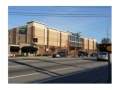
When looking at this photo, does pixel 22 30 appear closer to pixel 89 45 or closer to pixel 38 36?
pixel 38 36

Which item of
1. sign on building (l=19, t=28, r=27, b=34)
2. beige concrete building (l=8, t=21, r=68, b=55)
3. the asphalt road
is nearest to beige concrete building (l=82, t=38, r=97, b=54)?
beige concrete building (l=8, t=21, r=68, b=55)

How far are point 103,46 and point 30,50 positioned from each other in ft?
161

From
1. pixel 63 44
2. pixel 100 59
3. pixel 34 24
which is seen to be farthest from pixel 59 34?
pixel 100 59

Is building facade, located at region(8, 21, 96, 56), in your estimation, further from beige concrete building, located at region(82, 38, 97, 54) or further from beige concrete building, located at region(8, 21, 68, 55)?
beige concrete building, located at region(82, 38, 97, 54)

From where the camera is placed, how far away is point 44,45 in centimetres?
6862

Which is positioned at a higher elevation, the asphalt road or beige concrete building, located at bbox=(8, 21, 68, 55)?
beige concrete building, located at bbox=(8, 21, 68, 55)

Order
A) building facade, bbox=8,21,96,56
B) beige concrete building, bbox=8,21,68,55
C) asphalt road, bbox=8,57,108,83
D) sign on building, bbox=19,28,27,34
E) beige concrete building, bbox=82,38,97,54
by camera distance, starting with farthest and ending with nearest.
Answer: beige concrete building, bbox=82,38,97,54, sign on building, bbox=19,28,27,34, beige concrete building, bbox=8,21,68,55, building facade, bbox=8,21,96,56, asphalt road, bbox=8,57,108,83

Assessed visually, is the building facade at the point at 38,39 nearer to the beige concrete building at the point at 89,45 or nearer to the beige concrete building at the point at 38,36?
the beige concrete building at the point at 38,36

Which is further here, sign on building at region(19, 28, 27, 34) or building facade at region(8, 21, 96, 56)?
sign on building at region(19, 28, 27, 34)

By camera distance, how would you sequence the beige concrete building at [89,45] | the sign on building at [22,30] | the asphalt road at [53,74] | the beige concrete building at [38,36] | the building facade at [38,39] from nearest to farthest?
the asphalt road at [53,74] → the building facade at [38,39] → the beige concrete building at [38,36] → the sign on building at [22,30] → the beige concrete building at [89,45]

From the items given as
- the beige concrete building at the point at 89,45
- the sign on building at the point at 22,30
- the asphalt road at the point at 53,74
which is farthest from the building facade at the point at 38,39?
the asphalt road at the point at 53,74

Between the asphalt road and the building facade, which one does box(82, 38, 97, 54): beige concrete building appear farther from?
the asphalt road

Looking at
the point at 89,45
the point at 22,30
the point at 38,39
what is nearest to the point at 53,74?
the point at 38,39

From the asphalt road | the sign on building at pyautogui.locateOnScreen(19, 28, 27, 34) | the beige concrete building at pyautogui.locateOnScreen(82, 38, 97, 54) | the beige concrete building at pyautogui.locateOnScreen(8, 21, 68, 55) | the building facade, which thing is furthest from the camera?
the beige concrete building at pyautogui.locateOnScreen(82, 38, 97, 54)
